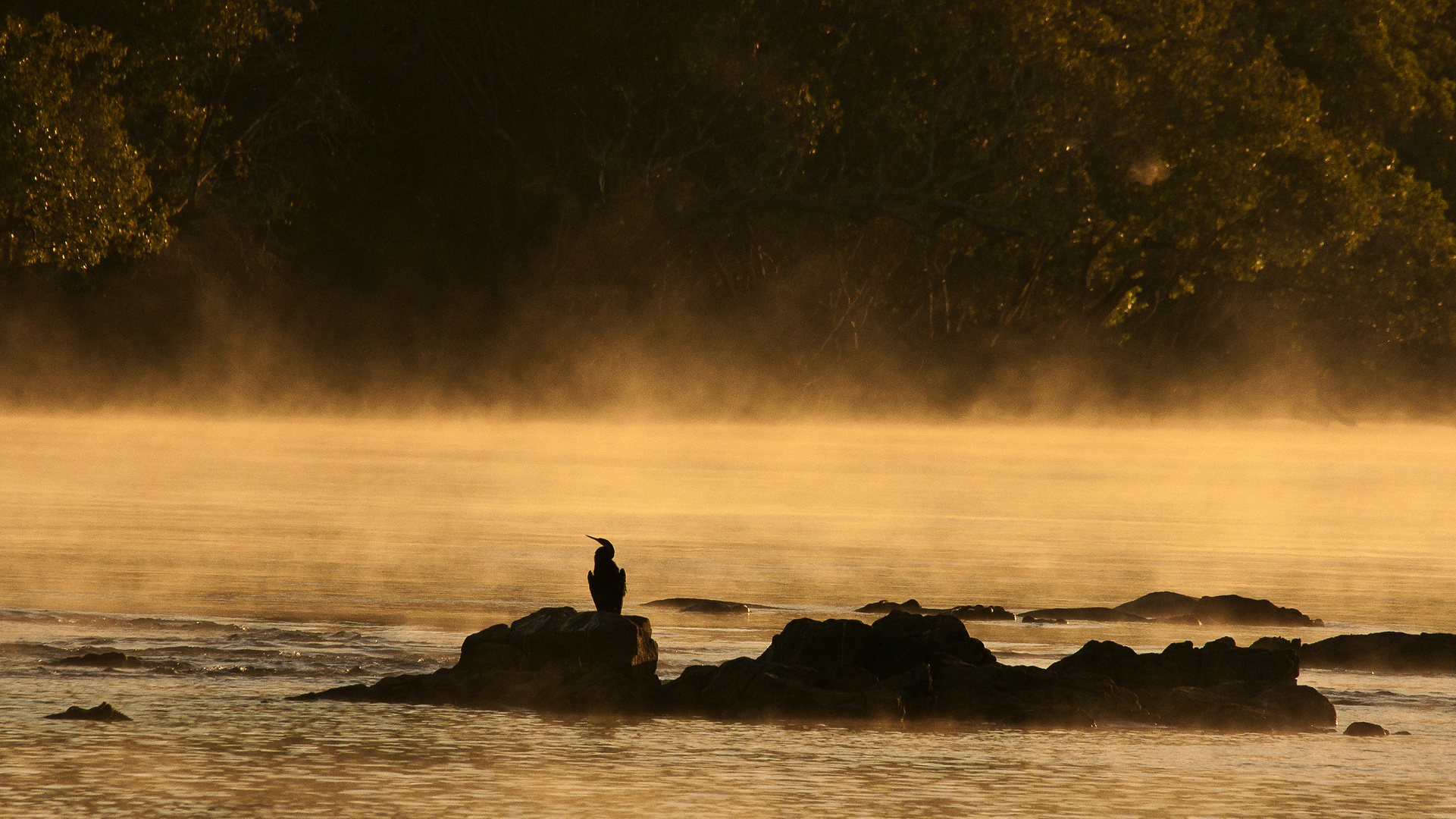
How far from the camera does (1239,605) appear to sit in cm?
1349

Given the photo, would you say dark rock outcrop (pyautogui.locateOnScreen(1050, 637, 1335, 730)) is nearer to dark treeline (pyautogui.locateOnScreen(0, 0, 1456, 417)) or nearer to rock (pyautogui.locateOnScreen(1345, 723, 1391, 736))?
rock (pyautogui.locateOnScreen(1345, 723, 1391, 736))

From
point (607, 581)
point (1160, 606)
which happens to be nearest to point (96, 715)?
point (607, 581)

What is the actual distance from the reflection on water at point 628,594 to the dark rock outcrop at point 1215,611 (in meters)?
0.28

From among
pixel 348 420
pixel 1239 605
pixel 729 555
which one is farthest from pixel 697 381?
pixel 1239 605

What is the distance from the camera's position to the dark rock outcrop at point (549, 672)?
32.0ft

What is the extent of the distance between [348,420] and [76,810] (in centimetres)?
3129

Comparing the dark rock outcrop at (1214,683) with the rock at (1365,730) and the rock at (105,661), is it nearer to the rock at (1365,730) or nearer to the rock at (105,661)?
the rock at (1365,730)

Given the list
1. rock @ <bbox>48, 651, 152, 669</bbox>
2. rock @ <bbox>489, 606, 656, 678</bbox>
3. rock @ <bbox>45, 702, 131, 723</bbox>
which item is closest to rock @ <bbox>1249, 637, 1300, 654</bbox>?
rock @ <bbox>489, 606, 656, 678</bbox>

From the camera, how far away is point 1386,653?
11.5m

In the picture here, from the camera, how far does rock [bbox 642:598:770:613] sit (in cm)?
1309

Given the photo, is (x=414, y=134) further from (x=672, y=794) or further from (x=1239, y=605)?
(x=672, y=794)

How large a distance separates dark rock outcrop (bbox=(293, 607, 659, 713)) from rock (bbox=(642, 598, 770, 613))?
2793 millimetres

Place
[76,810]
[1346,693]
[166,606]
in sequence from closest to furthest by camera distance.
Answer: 1. [76,810]
2. [1346,693]
3. [166,606]

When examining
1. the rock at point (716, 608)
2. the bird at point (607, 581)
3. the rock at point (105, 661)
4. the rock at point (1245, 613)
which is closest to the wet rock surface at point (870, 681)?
the bird at point (607, 581)
